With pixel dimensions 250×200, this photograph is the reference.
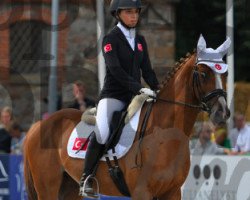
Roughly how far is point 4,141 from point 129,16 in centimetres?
471

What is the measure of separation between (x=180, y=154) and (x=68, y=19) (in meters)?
9.99

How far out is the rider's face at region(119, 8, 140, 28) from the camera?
7.79 metres

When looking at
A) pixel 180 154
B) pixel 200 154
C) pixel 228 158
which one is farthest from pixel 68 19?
pixel 180 154

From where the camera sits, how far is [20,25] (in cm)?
1791

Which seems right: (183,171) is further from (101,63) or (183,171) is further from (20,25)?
(20,25)

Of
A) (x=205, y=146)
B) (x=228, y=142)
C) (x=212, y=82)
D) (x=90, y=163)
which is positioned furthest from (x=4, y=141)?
(x=212, y=82)

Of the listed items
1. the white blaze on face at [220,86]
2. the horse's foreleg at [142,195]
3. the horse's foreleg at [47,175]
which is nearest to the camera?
the white blaze on face at [220,86]

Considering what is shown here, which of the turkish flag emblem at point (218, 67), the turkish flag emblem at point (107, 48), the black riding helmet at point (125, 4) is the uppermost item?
the black riding helmet at point (125, 4)

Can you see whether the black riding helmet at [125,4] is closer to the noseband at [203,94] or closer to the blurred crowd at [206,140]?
the noseband at [203,94]

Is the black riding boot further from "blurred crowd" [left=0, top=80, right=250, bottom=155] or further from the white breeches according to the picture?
"blurred crowd" [left=0, top=80, right=250, bottom=155]

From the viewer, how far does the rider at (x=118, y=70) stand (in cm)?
775

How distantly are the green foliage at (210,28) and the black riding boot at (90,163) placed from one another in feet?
39.5

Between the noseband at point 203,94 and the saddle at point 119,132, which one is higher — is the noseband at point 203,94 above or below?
above

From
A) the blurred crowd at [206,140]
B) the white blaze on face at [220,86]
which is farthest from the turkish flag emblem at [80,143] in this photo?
the blurred crowd at [206,140]
